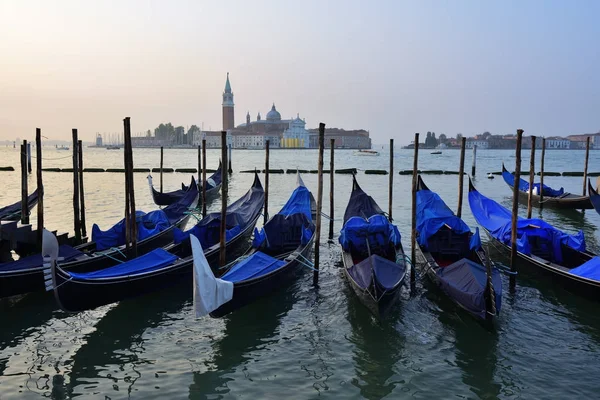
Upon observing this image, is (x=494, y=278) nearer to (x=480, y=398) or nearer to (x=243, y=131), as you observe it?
(x=480, y=398)

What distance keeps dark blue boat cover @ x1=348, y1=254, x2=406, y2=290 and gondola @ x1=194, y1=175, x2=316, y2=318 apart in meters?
0.92

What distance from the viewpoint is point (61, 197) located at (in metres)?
15.8

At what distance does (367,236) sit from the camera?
6.96 meters

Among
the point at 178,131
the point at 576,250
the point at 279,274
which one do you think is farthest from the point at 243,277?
the point at 178,131

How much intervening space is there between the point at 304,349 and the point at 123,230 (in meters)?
3.99

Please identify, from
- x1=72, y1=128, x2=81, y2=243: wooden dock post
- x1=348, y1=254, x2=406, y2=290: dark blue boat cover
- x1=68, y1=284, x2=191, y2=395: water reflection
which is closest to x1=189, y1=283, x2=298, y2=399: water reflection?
x1=68, y1=284, x2=191, y2=395: water reflection

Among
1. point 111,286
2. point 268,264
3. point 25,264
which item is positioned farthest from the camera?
point 268,264

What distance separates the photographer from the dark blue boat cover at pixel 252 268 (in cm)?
546

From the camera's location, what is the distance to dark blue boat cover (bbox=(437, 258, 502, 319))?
496cm

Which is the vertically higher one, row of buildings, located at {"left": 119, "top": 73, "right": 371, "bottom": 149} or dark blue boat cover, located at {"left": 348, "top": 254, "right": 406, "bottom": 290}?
row of buildings, located at {"left": 119, "top": 73, "right": 371, "bottom": 149}

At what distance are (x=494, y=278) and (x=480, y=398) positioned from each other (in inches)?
73.5

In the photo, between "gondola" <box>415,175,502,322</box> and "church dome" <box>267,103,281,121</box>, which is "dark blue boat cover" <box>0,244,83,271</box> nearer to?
"gondola" <box>415,175,502,322</box>

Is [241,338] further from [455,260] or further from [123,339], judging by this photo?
[455,260]

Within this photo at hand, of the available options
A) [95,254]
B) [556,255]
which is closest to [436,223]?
[556,255]
